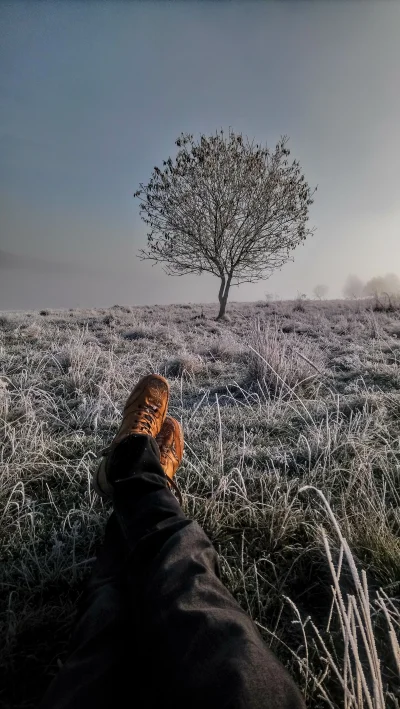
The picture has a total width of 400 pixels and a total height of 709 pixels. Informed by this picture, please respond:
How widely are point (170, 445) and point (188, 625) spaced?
54.2 inches

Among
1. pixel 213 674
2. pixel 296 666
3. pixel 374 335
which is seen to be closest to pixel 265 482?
pixel 296 666

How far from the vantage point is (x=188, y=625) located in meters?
1.09

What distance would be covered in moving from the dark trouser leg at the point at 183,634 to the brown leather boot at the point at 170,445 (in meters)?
0.71

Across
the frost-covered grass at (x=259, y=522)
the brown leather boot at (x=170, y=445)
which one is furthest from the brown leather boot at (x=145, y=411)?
the frost-covered grass at (x=259, y=522)

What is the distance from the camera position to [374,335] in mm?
8836

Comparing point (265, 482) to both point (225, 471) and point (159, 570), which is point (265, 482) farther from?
point (159, 570)

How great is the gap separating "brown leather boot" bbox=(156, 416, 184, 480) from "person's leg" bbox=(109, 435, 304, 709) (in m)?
0.64

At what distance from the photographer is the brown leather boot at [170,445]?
227cm

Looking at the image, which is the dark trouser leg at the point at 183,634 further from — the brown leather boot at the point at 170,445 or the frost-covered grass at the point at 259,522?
the brown leather boot at the point at 170,445

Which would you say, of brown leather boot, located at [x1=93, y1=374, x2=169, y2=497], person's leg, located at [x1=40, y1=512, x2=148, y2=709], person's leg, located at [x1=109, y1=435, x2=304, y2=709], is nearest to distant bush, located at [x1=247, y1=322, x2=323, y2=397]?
brown leather boot, located at [x1=93, y1=374, x2=169, y2=497]

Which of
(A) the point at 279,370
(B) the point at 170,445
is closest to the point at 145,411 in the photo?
(B) the point at 170,445

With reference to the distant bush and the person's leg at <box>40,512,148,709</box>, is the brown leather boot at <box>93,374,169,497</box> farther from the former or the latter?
the distant bush

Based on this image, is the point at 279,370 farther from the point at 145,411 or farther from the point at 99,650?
the point at 99,650

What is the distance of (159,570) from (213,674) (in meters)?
0.36
